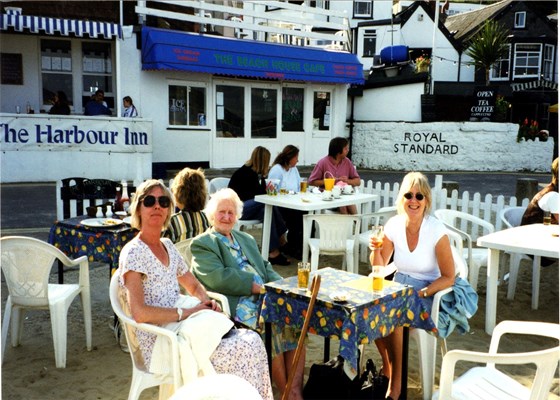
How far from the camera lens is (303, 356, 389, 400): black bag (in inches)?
131

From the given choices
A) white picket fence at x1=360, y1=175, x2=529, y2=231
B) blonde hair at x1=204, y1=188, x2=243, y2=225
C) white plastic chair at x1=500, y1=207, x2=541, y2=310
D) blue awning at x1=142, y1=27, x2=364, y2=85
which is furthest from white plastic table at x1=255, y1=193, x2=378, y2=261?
blue awning at x1=142, y1=27, x2=364, y2=85

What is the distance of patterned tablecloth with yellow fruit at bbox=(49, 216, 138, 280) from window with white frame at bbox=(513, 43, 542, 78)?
28930mm

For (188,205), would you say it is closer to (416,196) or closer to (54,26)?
(416,196)

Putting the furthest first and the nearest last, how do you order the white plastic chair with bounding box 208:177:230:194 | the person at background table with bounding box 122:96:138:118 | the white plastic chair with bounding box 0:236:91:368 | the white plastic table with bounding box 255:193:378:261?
the person at background table with bounding box 122:96:138:118 → the white plastic chair with bounding box 208:177:230:194 → the white plastic table with bounding box 255:193:378:261 → the white plastic chair with bounding box 0:236:91:368

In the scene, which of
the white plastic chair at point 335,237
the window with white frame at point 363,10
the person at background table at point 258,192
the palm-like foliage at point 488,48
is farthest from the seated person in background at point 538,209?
the window with white frame at point 363,10

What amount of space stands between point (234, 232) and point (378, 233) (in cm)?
102

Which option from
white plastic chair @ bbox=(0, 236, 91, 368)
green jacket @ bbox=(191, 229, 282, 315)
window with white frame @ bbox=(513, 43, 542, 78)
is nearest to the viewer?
green jacket @ bbox=(191, 229, 282, 315)

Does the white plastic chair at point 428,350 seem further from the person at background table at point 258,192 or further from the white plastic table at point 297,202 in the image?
the person at background table at point 258,192

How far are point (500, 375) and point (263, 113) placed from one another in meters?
15.0

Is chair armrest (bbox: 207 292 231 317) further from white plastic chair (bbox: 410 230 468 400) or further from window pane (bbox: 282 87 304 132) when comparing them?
window pane (bbox: 282 87 304 132)

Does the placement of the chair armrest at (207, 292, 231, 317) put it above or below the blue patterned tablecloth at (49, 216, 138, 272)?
below

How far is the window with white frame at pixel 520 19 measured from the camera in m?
30.3

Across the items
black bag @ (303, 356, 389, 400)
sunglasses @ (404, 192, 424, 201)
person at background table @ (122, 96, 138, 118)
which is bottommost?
black bag @ (303, 356, 389, 400)

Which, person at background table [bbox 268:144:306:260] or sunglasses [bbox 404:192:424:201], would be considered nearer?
sunglasses [bbox 404:192:424:201]
